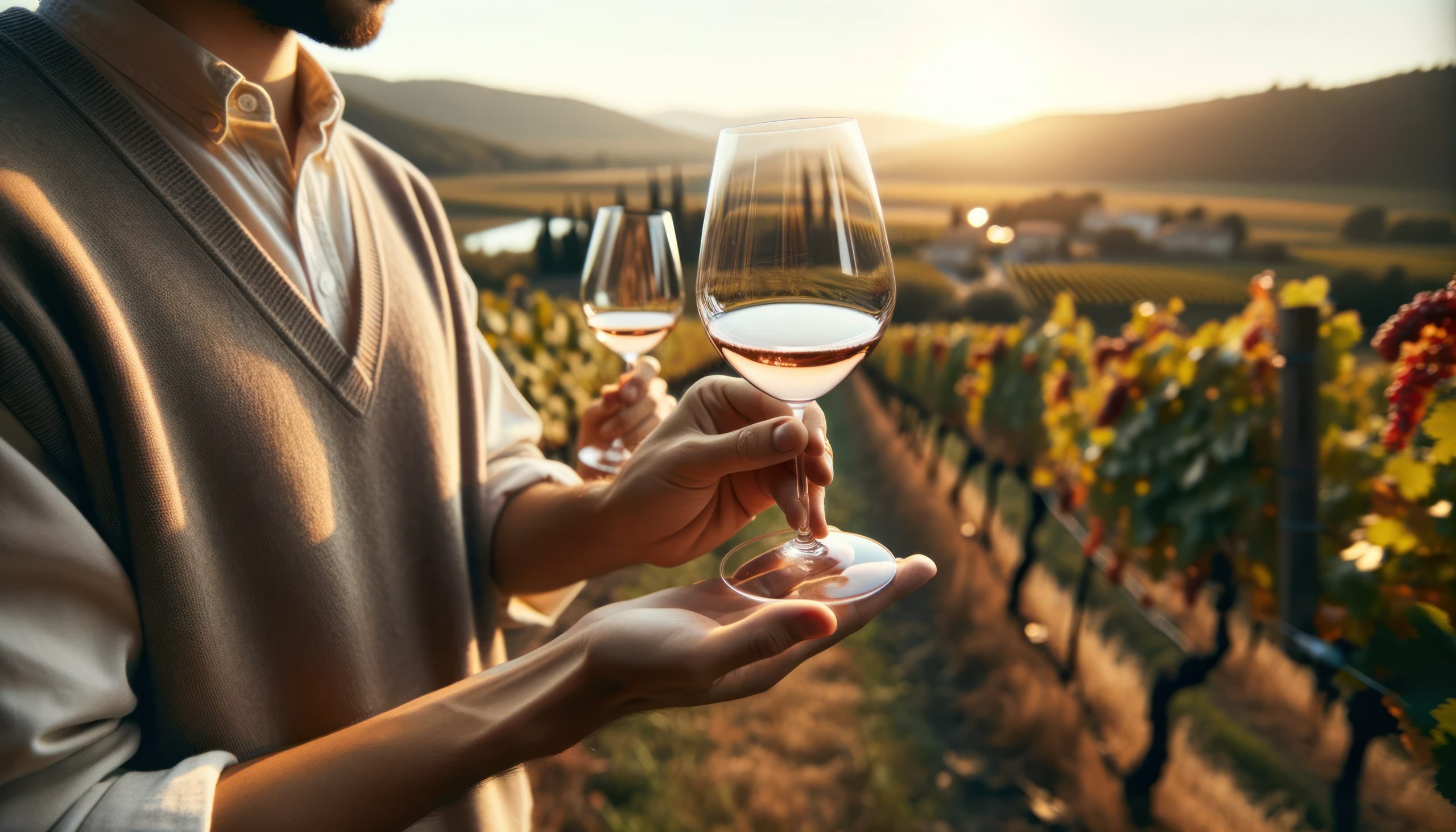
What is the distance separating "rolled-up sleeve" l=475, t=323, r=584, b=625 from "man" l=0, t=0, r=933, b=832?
0.05m

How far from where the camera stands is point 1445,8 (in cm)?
356

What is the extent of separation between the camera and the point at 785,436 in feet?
3.10

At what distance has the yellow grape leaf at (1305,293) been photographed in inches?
122

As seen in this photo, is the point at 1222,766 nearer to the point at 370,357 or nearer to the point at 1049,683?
the point at 1049,683

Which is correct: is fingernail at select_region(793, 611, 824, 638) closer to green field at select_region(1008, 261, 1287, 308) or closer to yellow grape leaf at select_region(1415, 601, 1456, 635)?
yellow grape leaf at select_region(1415, 601, 1456, 635)

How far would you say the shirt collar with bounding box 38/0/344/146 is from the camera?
3.47ft

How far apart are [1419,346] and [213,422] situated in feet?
5.46

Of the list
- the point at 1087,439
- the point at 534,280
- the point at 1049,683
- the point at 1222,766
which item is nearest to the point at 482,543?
the point at 1222,766

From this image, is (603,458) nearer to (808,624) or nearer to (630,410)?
(630,410)

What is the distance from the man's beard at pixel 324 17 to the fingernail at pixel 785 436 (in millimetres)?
790

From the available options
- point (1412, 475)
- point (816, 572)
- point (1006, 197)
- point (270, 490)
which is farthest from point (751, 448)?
point (1006, 197)

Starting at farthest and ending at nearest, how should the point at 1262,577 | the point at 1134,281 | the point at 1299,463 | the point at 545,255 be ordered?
the point at 1134,281 → the point at 545,255 → the point at 1262,577 → the point at 1299,463

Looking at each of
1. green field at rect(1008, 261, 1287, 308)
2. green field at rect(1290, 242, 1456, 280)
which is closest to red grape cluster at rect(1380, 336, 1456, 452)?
green field at rect(1290, 242, 1456, 280)

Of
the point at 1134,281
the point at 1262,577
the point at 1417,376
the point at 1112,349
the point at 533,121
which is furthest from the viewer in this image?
the point at 533,121
